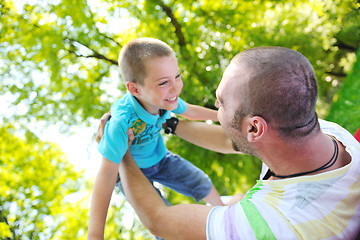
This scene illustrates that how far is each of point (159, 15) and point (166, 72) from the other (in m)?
2.91

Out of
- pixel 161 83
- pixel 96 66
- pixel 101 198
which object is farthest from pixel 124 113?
pixel 96 66

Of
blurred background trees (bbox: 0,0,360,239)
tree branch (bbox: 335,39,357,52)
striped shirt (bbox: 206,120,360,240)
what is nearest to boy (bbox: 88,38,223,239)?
striped shirt (bbox: 206,120,360,240)

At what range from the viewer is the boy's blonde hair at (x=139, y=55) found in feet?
7.18

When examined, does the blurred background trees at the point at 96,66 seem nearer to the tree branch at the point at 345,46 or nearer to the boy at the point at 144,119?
the tree branch at the point at 345,46

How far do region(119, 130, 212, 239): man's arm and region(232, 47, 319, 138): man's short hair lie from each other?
2.03 ft

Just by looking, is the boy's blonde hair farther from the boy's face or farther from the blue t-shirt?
the blue t-shirt

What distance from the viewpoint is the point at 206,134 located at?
273 centimetres

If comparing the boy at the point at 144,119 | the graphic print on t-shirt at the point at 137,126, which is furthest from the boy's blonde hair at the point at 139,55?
the graphic print on t-shirt at the point at 137,126

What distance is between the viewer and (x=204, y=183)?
288 cm

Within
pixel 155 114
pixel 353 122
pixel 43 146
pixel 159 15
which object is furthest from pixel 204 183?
pixel 43 146

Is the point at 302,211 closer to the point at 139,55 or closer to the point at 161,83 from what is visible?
the point at 161,83

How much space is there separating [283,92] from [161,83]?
108cm

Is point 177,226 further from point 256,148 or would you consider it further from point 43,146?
point 43,146

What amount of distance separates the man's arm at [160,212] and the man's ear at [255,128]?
0.46 m
